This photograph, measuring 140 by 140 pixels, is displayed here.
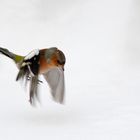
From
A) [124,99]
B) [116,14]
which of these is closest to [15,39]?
[116,14]

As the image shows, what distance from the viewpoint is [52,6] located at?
2869 mm

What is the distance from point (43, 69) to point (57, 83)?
0.09 m

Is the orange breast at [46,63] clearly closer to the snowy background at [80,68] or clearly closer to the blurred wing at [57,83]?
the blurred wing at [57,83]

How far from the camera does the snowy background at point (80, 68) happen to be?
1.69m

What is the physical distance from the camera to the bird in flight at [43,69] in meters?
1.71

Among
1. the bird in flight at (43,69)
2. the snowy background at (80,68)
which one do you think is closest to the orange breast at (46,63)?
the bird in flight at (43,69)

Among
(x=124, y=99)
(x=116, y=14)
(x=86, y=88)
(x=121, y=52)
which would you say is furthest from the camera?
(x=116, y=14)

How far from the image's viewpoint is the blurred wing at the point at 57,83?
70.6 inches

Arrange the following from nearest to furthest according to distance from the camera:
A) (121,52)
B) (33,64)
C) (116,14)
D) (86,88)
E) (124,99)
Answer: (33,64)
(124,99)
(86,88)
(121,52)
(116,14)

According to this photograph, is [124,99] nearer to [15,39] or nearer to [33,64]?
[33,64]

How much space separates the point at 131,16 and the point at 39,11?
1.38ft

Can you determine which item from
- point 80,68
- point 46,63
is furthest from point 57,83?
point 80,68

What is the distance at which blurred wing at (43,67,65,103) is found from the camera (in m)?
1.79

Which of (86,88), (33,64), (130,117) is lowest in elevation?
(130,117)
